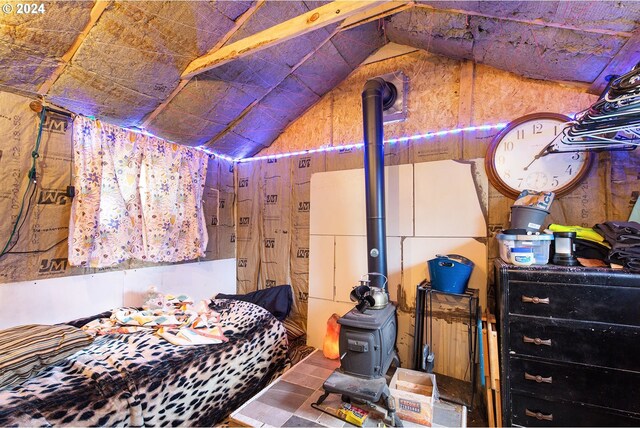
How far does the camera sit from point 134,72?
6.95 ft

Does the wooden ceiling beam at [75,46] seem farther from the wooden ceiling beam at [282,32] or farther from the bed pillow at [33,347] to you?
the bed pillow at [33,347]

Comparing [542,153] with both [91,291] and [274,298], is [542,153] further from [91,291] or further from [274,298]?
[91,291]

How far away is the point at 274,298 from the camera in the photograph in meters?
3.20

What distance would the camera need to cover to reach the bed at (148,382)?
133 cm

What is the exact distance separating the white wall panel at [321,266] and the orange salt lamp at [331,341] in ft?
0.94

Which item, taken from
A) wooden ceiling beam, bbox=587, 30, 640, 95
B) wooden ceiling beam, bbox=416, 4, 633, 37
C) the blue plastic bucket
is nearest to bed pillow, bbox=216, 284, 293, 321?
the blue plastic bucket

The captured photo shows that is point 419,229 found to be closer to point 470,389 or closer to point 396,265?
point 396,265

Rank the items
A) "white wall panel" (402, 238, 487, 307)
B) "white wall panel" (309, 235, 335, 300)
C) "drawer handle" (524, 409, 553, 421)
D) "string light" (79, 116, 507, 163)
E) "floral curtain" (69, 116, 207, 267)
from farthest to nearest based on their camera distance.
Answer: "white wall panel" (309, 235, 335, 300), "string light" (79, 116, 507, 163), "white wall panel" (402, 238, 487, 307), "floral curtain" (69, 116, 207, 267), "drawer handle" (524, 409, 553, 421)

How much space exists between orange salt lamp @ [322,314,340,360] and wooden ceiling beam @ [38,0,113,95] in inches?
110

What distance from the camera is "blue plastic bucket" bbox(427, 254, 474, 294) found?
2141 millimetres

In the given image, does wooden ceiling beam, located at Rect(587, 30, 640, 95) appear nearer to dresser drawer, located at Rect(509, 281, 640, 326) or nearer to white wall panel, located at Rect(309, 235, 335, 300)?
dresser drawer, located at Rect(509, 281, 640, 326)

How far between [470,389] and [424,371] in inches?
13.8

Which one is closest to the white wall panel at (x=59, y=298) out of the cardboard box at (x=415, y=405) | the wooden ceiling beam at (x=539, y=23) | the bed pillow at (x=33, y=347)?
the bed pillow at (x=33, y=347)

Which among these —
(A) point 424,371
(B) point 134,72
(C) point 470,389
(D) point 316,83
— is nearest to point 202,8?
(B) point 134,72
